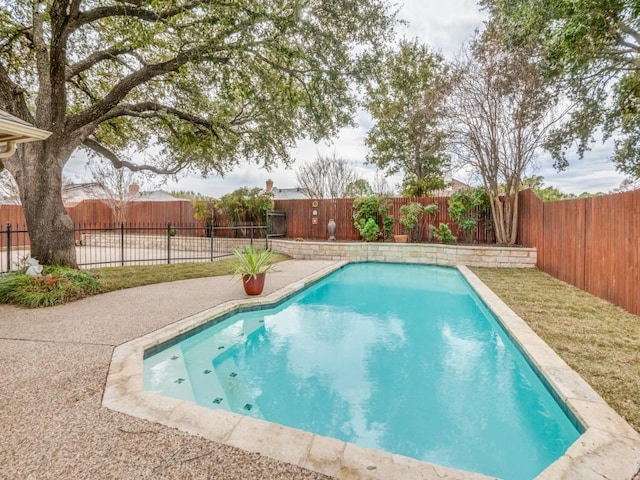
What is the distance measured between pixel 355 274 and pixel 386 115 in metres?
9.80

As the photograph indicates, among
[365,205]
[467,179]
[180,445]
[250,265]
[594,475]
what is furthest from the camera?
[365,205]

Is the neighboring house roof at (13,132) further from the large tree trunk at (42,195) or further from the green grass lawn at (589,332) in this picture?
the green grass lawn at (589,332)

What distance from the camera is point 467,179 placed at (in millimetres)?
10930

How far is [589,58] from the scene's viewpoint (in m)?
6.20

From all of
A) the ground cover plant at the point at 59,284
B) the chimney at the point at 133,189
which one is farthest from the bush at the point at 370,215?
the chimney at the point at 133,189

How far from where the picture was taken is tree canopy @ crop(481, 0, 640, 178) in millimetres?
5195

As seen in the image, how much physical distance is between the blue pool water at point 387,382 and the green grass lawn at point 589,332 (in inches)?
14.6

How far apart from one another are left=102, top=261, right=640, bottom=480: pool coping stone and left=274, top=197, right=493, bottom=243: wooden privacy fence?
939 centimetres

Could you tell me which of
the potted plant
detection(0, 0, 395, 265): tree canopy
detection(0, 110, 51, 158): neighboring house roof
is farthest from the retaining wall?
detection(0, 110, 51, 158): neighboring house roof

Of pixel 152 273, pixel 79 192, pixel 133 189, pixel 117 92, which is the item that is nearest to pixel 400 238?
pixel 152 273

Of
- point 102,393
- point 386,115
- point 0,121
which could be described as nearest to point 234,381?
point 102,393

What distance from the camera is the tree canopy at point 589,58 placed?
5195 mm

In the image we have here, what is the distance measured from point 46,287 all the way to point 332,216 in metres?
9.57

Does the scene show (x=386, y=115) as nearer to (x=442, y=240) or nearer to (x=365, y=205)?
(x=365, y=205)
